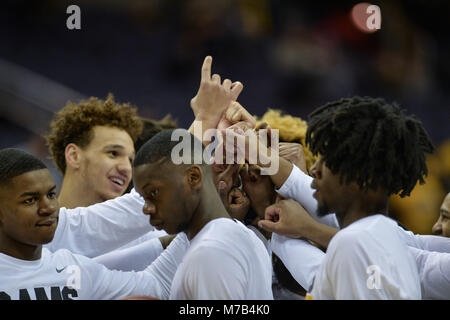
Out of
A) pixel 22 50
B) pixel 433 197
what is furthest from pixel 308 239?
pixel 22 50

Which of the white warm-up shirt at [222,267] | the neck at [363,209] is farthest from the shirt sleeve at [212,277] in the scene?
the neck at [363,209]

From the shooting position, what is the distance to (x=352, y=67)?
7070 mm

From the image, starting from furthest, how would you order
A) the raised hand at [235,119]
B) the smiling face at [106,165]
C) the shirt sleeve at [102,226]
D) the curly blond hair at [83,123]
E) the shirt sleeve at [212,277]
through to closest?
the curly blond hair at [83,123] < the smiling face at [106,165] < the shirt sleeve at [102,226] < the raised hand at [235,119] < the shirt sleeve at [212,277]

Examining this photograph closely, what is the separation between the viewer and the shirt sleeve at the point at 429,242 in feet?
8.71

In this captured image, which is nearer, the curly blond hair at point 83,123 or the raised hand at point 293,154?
the raised hand at point 293,154

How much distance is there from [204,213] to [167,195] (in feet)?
0.48

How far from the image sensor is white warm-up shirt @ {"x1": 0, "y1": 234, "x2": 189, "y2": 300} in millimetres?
2221

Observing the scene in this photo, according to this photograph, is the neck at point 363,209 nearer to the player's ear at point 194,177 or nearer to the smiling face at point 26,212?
the player's ear at point 194,177

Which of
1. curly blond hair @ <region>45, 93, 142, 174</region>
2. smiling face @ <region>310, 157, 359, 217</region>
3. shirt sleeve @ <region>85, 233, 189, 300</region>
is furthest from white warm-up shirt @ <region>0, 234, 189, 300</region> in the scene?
curly blond hair @ <region>45, 93, 142, 174</region>

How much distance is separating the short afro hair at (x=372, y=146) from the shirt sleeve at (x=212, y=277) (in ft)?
1.52

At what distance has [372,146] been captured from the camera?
6.25 feet

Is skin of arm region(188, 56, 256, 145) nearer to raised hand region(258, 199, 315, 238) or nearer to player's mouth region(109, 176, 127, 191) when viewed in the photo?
raised hand region(258, 199, 315, 238)

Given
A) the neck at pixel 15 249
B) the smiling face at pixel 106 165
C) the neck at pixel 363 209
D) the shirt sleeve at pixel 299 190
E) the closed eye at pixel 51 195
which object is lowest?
the neck at pixel 15 249
